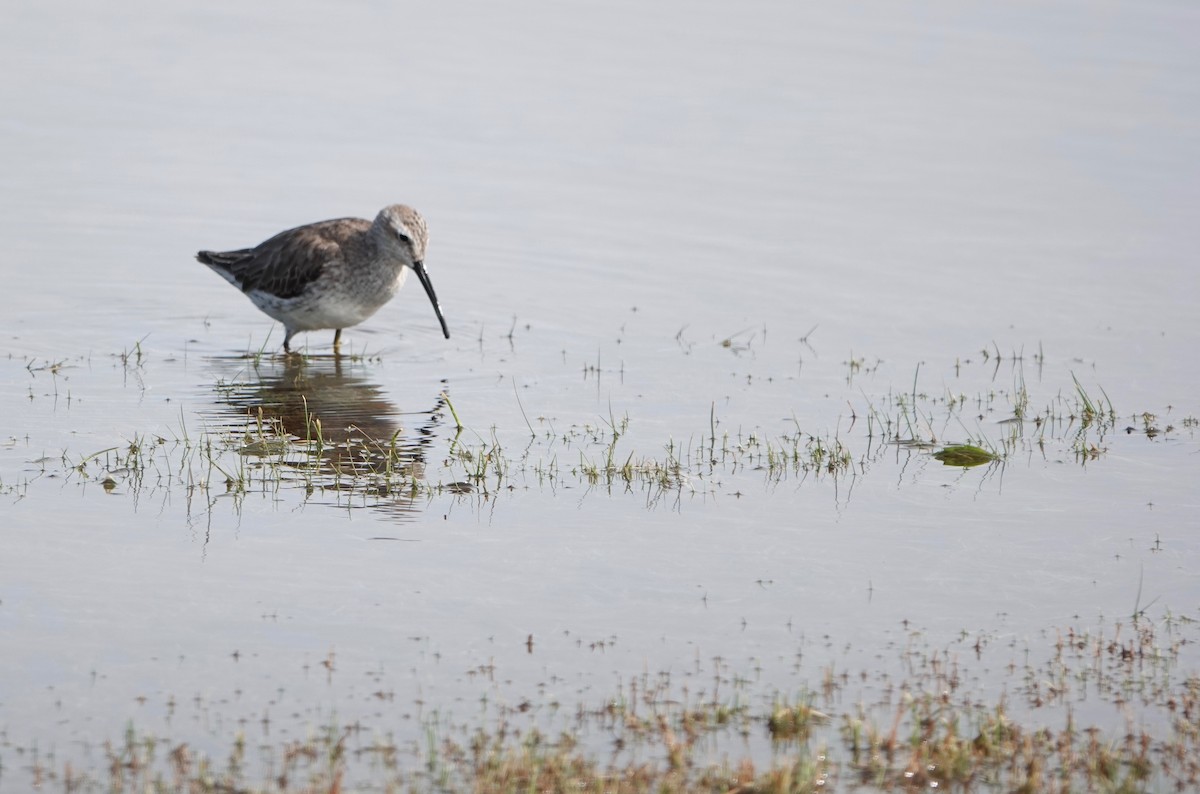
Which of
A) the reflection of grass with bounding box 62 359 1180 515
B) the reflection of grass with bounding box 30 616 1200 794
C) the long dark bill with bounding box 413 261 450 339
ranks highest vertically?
the long dark bill with bounding box 413 261 450 339

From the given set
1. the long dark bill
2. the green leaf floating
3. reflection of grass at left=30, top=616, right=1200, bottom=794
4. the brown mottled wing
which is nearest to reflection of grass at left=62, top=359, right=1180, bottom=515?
the green leaf floating

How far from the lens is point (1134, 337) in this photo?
14.5m

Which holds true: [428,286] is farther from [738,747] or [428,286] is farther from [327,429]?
[738,747]

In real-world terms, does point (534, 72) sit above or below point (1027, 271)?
above

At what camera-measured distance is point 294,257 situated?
14.3 m

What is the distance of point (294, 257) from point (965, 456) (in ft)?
20.7

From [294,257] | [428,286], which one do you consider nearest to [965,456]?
[428,286]

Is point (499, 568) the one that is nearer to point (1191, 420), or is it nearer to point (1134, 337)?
point (1191, 420)

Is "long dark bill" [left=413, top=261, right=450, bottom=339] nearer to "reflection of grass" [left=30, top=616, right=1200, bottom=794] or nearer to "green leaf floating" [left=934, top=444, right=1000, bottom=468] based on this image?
"green leaf floating" [left=934, top=444, right=1000, bottom=468]

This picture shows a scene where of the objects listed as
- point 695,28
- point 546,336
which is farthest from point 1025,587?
point 695,28

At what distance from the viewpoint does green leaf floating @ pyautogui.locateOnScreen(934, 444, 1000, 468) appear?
1069 centimetres

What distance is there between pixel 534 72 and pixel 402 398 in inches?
501

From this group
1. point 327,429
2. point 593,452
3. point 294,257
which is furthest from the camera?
point 294,257

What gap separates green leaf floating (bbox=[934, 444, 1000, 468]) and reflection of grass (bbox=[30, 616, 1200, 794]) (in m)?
3.45
